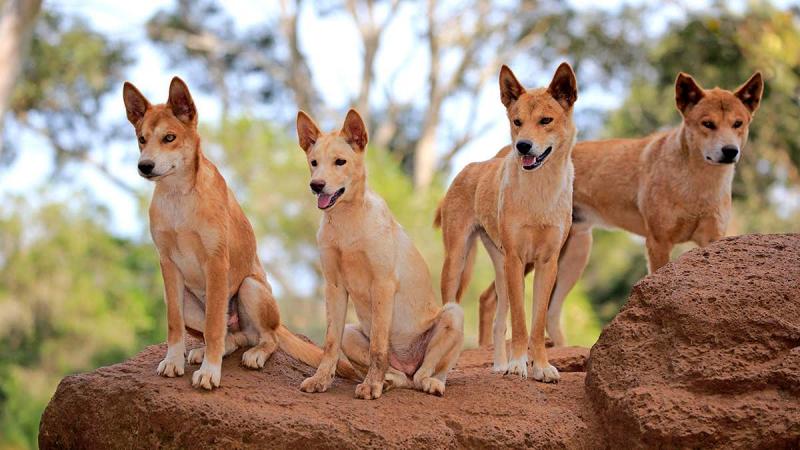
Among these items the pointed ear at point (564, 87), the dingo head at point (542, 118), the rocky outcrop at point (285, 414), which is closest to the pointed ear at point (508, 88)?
the dingo head at point (542, 118)

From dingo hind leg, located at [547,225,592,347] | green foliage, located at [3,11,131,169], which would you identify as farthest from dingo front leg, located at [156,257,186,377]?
green foliage, located at [3,11,131,169]

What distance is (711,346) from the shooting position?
257 inches

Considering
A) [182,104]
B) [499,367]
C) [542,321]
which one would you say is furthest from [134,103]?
[499,367]

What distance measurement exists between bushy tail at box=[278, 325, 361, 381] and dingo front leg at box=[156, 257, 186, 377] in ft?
2.59

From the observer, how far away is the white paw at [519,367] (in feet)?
23.6

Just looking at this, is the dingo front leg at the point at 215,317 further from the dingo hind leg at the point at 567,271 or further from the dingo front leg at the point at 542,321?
the dingo hind leg at the point at 567,271

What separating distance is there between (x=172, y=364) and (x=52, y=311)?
47.7 feet

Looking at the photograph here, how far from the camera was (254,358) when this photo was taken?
22.4 ft

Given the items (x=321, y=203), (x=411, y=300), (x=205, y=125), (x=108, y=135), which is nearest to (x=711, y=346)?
(x=411, y=300)

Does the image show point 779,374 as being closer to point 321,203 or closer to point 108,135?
point 321,203

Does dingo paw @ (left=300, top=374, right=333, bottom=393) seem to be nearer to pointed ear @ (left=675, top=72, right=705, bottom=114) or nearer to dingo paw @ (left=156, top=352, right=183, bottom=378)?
dingo paw @ (left=156, top=352, right=183, bottom=378)

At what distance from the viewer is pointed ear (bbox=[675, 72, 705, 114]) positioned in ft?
27.6

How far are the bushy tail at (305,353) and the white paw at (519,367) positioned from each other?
106 cm

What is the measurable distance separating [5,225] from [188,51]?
8.52 metres
